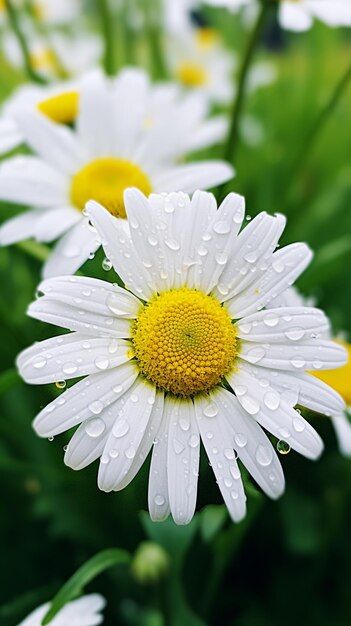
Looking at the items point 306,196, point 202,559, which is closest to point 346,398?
point 202,559

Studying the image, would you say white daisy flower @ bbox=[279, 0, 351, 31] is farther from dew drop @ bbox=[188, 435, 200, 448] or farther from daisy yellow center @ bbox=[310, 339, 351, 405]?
dew drop @ bbox=[188, 435, 200, 448]

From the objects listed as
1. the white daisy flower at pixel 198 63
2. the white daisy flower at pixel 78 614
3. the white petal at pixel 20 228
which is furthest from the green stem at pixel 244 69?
the white daisy flower at pixel 198 63

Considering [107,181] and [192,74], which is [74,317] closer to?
[107,181]

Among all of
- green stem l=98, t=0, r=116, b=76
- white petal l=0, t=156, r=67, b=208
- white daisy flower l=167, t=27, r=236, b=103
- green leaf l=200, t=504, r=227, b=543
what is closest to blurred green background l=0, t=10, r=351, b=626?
green leaf l=200, t=504, r=227, b=543

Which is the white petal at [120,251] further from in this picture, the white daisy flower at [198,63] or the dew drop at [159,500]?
the white daisy flower at [198,63]

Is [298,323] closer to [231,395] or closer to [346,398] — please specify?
[231,395]

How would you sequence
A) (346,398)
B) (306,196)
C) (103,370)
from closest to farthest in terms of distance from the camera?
(103,370) < (346,398) < (306,196)
